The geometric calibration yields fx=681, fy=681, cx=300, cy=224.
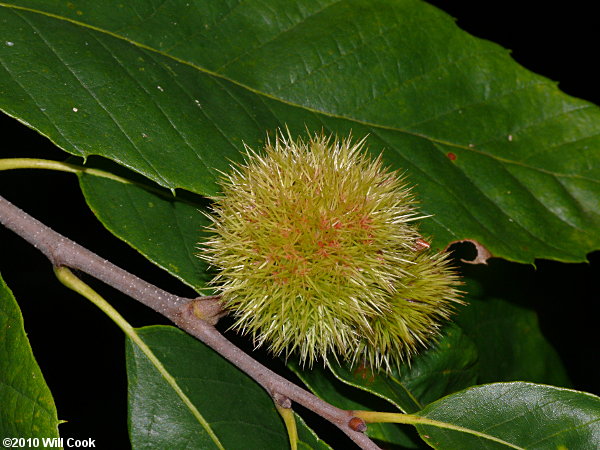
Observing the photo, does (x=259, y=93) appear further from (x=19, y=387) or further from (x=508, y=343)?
(x=508, y=343)

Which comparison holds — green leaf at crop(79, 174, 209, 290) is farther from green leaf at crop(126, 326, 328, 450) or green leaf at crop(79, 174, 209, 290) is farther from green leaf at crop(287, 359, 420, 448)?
green leaf at crop(287, 359, 420, 448)

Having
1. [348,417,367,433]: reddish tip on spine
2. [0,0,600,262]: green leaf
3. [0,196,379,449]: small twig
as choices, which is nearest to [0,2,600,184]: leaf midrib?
[0,0,600,262]: green leaf

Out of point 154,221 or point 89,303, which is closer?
point 154,221

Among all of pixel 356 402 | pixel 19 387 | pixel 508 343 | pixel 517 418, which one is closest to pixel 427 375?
pixel 356 402

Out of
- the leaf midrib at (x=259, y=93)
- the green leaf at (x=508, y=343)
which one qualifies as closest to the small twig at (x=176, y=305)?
the leaf midrib at (x=259, y=93)

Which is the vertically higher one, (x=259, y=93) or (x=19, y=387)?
(x=259, y=93)

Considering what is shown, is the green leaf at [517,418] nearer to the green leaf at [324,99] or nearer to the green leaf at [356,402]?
the green leaf at [356,402]

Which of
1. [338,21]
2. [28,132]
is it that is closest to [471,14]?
[338,21]
